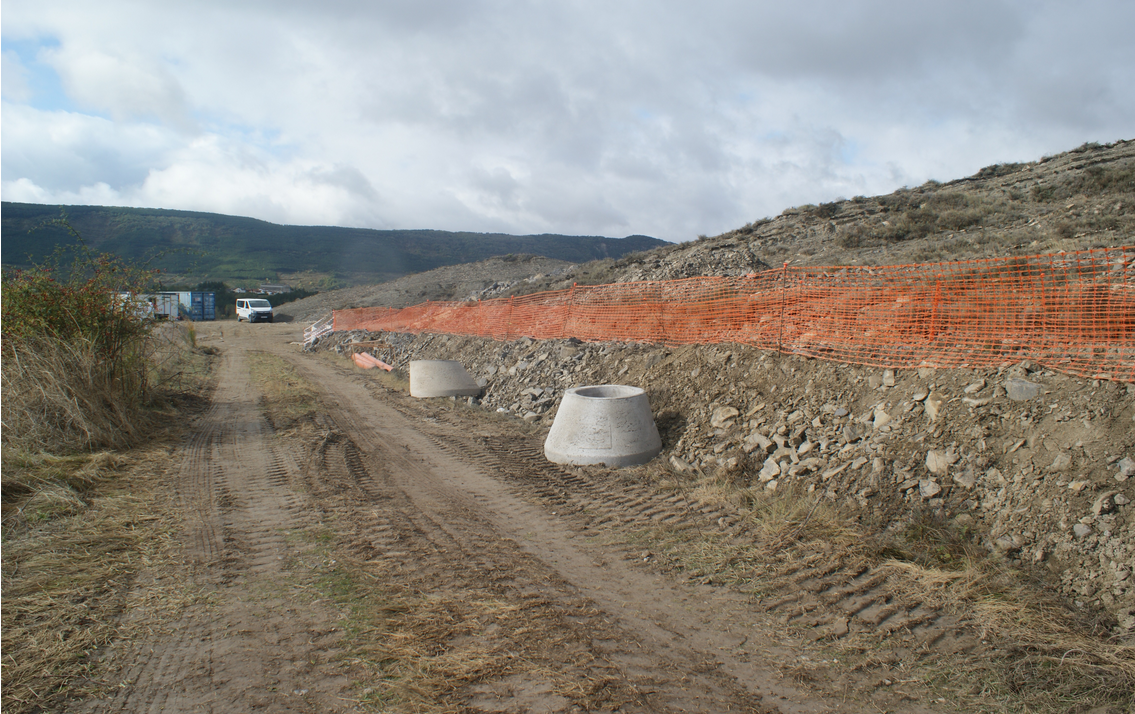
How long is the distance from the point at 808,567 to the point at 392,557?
2987 millimetres

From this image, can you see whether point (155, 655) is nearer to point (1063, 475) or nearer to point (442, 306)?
point (1063, 475)

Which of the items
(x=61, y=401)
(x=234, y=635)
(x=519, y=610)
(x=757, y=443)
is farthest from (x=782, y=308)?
(x=61, y=401)

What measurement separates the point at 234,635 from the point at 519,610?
5.24 ft

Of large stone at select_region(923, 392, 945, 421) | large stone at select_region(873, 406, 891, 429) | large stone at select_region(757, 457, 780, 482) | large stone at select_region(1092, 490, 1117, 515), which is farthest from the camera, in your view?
large stone at select_region(757, 457, 780, 482)

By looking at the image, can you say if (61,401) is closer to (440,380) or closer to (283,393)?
(283,393)

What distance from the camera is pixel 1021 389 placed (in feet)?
17.2

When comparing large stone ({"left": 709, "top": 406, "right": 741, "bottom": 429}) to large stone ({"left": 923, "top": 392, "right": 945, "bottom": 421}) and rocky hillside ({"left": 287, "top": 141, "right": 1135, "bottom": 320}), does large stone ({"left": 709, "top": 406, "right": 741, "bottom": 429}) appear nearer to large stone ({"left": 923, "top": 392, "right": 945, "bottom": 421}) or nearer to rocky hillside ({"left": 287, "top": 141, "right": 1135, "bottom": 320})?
large stone ({"left": 923, "top": 392, "right": 945, "bottom": 421})

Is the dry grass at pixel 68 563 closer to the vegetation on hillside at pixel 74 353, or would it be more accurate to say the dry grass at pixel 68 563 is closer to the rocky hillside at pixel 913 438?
the vegetation on hillside at pixel 74 353

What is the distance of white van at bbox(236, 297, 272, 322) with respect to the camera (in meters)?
40.2

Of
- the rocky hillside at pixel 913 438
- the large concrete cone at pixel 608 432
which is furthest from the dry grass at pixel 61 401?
the rocky hillside at pixel 913 438

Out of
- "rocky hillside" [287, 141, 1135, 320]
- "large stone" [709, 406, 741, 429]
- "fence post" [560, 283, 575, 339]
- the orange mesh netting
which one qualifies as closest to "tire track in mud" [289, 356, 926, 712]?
"large stone" [709, 406, 741, 429]

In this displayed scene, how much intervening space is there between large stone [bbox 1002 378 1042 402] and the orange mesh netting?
0.33 m

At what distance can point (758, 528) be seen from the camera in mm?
5121

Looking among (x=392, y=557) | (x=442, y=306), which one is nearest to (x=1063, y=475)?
(x=392, y=557)
